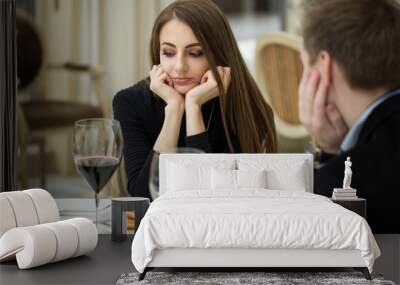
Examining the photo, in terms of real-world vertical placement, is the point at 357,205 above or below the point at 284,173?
below

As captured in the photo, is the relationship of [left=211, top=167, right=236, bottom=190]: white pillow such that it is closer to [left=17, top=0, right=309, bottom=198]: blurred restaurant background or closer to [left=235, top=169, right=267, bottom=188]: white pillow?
[left=235, top=169, right=267, bottom=188]: white pillow

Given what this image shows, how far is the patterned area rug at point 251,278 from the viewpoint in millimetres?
3641

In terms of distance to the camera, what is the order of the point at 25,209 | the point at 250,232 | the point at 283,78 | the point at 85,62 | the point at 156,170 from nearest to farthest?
the point at 250,232 < the point at 25,209 < the point at 156,170 < the point at 283,78 < the point at 85,62

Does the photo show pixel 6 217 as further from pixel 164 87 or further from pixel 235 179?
pixel 164 87

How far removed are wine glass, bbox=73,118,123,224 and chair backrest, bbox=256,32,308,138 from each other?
3.81 feet

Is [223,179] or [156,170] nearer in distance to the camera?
[223,179]

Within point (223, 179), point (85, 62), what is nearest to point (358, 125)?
point (223, 179)

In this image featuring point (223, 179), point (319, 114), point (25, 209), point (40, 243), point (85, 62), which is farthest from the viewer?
point (85, 62)

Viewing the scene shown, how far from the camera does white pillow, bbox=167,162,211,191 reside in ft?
15.8

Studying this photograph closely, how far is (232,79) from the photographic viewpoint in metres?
5.30

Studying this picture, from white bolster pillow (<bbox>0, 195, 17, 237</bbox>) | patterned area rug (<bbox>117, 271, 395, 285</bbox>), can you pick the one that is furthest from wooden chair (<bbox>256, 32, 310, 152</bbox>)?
white bolster pillow (<bbox>0, 195, 17, 237</bbox>)

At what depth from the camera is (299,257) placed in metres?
3.73

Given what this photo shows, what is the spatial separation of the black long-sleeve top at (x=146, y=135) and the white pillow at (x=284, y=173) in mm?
335

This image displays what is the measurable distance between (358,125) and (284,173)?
71 centimetres
